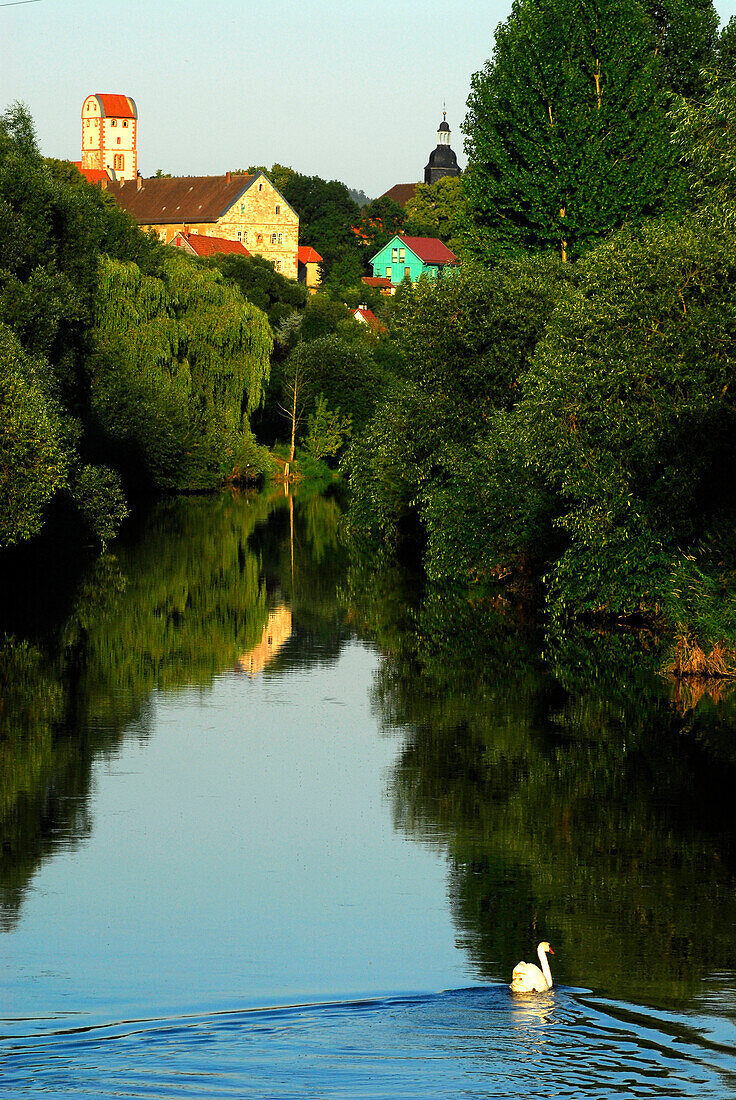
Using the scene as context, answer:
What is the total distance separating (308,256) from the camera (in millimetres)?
149250

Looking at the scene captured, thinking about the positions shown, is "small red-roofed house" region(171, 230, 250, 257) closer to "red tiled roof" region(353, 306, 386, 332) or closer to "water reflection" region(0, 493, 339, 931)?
"red tiled roof" region(353, 306, 386, 332)

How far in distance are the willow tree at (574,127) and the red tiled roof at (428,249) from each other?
321 ft

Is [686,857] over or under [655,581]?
under

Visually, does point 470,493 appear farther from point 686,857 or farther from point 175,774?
point 686,857

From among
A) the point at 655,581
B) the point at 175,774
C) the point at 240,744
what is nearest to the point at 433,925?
the point at 175,774

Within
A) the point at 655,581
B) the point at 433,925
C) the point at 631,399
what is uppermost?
the point at 631,399

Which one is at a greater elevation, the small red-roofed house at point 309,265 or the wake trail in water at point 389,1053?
the small red-roofed house at point 309,265

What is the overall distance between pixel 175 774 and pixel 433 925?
640 cm

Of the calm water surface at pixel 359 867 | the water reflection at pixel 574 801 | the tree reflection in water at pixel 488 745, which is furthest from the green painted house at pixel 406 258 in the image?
the water reflection at pixel 574 801

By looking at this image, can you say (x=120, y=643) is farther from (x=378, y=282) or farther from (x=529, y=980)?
(x=378, y=282)

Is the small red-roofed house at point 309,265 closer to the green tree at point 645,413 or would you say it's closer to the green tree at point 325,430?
the green tree at point 325,430

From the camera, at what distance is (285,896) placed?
44.0 feet

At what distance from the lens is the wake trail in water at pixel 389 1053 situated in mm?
8875

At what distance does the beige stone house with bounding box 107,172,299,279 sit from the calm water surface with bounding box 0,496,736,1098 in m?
116
